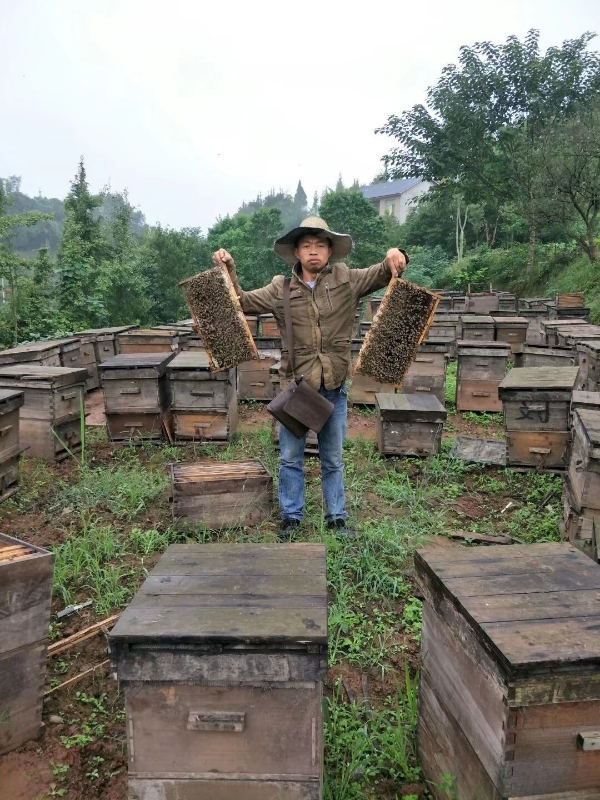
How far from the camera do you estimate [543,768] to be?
1.46 metres

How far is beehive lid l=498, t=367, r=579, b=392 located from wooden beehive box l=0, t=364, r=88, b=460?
406 centimetres

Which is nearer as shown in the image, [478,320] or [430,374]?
[430,374]

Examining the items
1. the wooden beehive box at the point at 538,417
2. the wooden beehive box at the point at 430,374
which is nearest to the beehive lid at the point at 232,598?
the wooden beehive box at the point at 538,417

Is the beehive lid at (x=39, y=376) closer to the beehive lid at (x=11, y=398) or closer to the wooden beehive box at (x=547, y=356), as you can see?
the beehive lid at (x=11, y=398)

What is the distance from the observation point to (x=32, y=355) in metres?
6.60

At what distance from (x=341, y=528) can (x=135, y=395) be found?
305 cm

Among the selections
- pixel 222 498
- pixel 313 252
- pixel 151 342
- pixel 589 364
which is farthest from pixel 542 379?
pixel 151 342

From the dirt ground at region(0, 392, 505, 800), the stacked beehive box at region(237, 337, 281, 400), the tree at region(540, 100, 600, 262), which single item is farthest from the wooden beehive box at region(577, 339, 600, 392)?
the tree at region(540, 100, 600, 262)

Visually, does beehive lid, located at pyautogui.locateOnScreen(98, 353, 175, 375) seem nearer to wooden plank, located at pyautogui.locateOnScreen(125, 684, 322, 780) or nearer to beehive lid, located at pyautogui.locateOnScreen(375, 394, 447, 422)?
beehive lid, located at pyautogui.locateOnScreen(375, 394, 447, 422)

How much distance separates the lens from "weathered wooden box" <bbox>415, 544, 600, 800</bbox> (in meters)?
1.42

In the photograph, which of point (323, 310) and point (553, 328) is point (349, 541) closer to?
point (323, 310)

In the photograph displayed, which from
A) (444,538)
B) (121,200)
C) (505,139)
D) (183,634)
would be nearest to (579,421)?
(444,538)

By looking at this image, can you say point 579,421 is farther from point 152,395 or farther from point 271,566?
point 152,395

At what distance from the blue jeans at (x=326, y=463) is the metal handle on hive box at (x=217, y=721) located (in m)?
2.10
